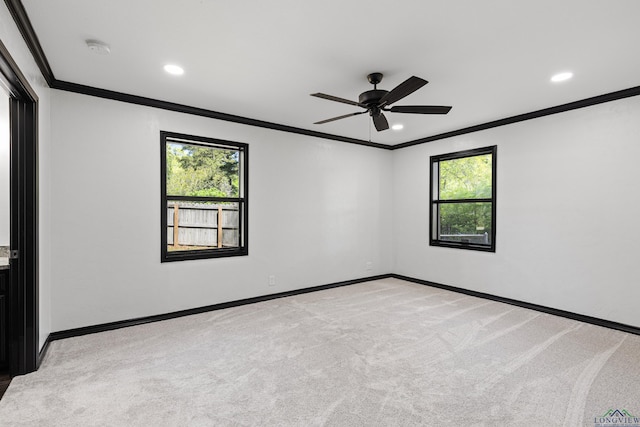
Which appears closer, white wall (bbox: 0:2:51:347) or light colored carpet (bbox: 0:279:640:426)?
light colored carpet (bbox: 0:279:640:426)

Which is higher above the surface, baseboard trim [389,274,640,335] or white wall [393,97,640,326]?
white wall [393,97,640,326]

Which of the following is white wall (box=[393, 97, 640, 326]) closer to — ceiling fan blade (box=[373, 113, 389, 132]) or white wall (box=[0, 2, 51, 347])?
ceiling fan blade (box=[373, 113, 389, 132])

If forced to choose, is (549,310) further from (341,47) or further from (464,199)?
(341,47)

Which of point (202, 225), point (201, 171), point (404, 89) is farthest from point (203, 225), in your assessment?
point (404, 89)

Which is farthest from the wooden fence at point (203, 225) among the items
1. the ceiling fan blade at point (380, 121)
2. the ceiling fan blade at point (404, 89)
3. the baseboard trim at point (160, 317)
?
the ceiling fan blade at point (404, 89)

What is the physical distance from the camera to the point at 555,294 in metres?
3.88

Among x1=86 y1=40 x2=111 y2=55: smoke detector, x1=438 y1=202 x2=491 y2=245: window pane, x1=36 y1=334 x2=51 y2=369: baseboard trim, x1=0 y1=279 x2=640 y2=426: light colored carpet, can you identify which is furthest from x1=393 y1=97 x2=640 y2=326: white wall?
x1=36 y1=334 x2=51 y2=369: baseboard trim

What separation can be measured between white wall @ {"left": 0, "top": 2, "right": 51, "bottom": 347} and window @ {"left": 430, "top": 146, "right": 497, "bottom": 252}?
4957 mm

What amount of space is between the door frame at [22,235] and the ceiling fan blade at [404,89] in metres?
2.68

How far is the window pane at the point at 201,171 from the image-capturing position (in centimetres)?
392

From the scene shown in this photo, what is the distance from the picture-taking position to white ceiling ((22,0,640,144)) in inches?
79.3

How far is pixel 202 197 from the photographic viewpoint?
4012 millimetres

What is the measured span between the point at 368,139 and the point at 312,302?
2.87 m

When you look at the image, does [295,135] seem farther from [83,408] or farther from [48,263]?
[83,408]
